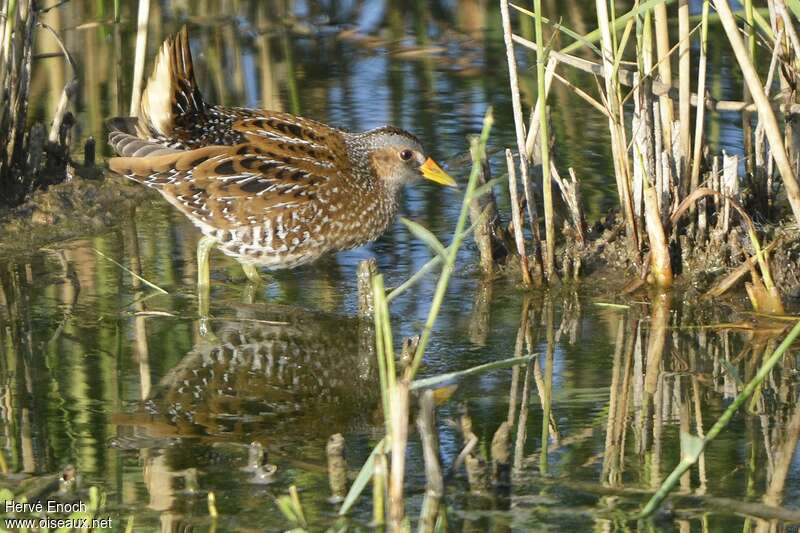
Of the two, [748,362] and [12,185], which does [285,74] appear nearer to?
[12,185]

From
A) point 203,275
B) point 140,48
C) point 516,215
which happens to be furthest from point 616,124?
point 140,48

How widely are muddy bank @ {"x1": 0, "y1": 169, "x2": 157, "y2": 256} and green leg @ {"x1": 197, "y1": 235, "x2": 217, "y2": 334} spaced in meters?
1.13

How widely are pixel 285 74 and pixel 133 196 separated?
2.88 m

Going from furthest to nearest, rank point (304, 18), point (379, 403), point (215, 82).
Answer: point (304, 18)
point (215, 82)
point (379, 403)

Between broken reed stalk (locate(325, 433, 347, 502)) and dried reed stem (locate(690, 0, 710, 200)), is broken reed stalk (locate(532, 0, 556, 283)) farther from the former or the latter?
broken reed stalk (locate(325, 433, 347, 502))

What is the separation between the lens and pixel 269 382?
5801mm

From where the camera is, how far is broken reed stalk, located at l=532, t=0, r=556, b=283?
609cm

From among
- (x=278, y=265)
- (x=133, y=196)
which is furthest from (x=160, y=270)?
(x=133, y=196)

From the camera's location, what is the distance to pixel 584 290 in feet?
22.7

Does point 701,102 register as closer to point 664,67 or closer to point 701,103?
point 701,103

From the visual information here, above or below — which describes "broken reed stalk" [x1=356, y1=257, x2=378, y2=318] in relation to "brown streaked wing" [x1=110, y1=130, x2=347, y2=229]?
below

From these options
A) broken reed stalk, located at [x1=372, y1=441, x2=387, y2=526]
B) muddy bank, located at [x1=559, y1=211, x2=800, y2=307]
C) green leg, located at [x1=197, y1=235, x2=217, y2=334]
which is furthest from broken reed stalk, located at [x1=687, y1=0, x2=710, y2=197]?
broken reed stalk, located at [x1=372, y1=441, x2=387, y2=526]

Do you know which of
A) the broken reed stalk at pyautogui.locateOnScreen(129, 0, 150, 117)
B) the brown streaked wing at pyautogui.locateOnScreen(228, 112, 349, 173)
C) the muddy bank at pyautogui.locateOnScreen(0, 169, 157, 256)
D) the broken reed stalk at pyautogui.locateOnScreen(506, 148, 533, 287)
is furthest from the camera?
the broken reed stalk at pyautogui.locateOnScreen(129, 0, 150, 117)

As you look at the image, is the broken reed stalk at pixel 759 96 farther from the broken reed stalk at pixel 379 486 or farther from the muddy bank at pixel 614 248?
the broken reed stalk at pixel 379 486
